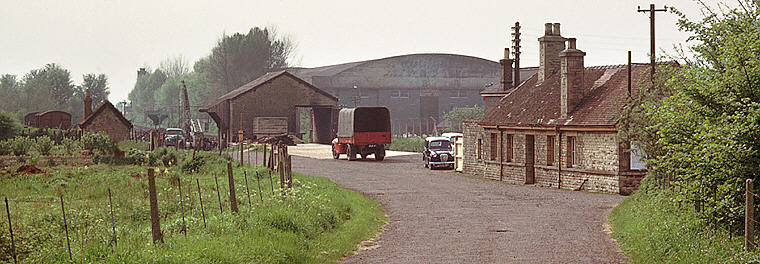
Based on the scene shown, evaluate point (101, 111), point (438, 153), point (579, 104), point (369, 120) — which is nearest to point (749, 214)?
point (579, 104)

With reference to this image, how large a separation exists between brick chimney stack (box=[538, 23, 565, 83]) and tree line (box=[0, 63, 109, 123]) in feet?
270

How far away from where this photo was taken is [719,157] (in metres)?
14.4

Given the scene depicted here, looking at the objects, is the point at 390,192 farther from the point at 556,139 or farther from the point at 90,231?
the point at 90,231

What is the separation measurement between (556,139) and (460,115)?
46.9 metres

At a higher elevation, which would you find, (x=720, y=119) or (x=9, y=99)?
(x=9, y=99)

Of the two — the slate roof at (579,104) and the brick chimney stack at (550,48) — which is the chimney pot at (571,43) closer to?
the slate roof at (579,104)

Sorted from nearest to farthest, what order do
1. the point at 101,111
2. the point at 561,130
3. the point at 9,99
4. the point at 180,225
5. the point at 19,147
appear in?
1. the point at 180,225
2. the point at 561,130
3. the point at 19,147
4. the point at 101,111
5. the point at 9,99

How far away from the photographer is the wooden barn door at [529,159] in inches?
1416

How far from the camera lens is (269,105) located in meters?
75.1

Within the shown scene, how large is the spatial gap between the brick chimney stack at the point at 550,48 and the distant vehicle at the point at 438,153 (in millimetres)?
7227

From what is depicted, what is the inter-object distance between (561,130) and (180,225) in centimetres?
2009

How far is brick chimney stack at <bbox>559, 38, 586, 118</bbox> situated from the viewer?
113ft

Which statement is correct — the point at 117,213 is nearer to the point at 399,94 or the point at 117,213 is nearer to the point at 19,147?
the point at 19,147

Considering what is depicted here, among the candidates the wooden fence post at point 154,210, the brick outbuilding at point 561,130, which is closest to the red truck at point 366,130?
the brick outbuilding at point 561,130
